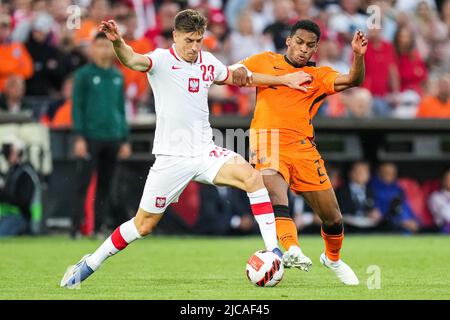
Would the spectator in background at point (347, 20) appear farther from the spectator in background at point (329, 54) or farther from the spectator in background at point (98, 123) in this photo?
the spectator in background at point (98, 123)

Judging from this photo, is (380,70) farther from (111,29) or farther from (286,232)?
(111,29)

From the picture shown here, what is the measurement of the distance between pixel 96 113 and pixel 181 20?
6.85 m

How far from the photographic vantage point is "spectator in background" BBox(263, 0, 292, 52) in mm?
19469

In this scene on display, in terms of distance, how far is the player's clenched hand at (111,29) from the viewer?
883cm

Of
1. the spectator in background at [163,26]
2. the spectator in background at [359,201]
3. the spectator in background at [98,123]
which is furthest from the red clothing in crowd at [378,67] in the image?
the spectator in background at [98,123]

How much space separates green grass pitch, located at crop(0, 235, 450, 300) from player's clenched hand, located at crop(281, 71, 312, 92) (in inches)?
69.9

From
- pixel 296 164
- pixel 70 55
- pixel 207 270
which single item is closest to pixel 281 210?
pixel 296 164

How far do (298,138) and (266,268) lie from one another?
1.48m

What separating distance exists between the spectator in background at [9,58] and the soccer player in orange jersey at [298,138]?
8.24 metres

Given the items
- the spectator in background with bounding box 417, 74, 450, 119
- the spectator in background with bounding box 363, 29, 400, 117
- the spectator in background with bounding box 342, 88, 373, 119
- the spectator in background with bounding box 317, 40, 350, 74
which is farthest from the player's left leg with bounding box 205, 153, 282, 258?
the spectator in background with bounding box 363, 29, 400, 117

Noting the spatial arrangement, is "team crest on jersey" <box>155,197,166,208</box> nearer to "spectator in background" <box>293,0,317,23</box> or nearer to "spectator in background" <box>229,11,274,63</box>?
"spectator in background" <box>229,11,274,63</box>

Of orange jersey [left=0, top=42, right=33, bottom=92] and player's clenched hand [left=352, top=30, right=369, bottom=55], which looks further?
orange jersey [left=0, top=42, right=33, bottom=92]

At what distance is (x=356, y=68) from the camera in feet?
32.4
